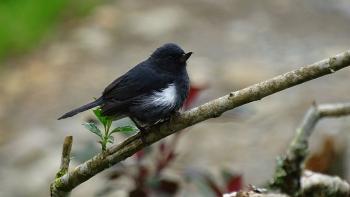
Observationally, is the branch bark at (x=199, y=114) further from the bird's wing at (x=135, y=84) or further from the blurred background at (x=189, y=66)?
the blurred background at (x=189, y=66)

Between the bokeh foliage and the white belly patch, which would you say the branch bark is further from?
the bokeh foliage

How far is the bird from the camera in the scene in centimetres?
288

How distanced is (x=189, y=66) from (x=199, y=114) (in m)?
4.50

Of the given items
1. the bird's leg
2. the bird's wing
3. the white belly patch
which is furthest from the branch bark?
the bird's wing

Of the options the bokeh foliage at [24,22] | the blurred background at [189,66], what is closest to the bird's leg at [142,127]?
the blurred background at [189,66]

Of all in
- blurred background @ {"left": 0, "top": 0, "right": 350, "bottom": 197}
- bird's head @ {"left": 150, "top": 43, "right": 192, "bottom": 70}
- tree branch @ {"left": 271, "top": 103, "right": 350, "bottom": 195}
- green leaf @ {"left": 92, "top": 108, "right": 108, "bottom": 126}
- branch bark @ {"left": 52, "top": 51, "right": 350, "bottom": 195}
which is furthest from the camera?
blurred background @ {"left": 0, "top": 0, "right": 350, "bottom": 197}

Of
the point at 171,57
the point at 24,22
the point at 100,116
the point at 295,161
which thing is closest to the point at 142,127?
the point at 100,116

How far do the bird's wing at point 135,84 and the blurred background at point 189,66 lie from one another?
2077 mm

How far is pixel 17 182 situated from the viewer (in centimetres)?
581

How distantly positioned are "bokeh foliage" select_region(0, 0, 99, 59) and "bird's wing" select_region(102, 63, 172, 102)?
4479 mm

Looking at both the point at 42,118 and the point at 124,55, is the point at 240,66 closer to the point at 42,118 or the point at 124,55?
the point at 124,55

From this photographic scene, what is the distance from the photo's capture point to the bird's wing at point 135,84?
2965mm

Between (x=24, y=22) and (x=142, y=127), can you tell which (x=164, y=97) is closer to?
(x=142, y=127)

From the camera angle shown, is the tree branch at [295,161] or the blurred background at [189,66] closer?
the tree branch at [295,161]
